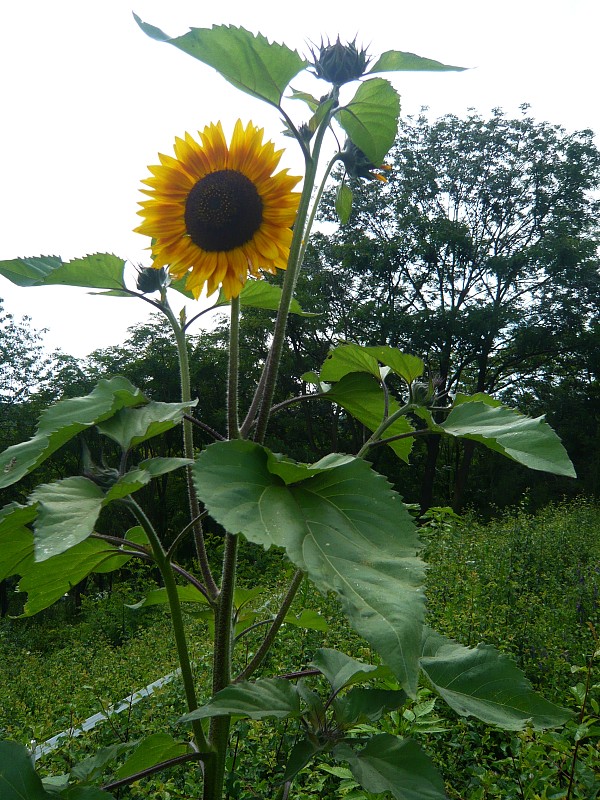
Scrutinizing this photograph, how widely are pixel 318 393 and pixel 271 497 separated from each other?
340 millimetres

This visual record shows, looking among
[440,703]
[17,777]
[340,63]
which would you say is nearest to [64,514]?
[17,777]

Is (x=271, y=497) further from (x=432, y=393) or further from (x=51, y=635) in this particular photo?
(x=51, y=635)

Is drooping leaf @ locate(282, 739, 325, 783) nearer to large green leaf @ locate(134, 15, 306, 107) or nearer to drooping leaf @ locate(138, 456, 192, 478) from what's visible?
drooping leaf @ locate(138, 456, 192, 478)

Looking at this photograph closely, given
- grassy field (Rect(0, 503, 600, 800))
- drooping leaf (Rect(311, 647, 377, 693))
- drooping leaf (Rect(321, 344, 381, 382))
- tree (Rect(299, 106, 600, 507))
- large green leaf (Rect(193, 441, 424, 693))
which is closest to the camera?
large green leaf (Rect(193, 441, 424, 693))

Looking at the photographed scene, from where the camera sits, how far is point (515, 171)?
14.9 metres

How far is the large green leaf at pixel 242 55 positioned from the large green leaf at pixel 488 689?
76 centimetres

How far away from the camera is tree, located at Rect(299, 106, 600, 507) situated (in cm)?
1428

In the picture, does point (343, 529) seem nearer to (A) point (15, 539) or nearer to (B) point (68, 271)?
(A) point (15, 539)

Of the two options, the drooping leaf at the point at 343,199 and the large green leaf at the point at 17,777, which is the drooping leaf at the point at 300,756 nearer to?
the large green leaf at the point at 17,777

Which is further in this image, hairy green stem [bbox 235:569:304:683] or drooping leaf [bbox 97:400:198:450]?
hairy green stem [bbox 235:569:304:683]

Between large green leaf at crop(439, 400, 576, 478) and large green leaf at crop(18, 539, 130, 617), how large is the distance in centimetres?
50

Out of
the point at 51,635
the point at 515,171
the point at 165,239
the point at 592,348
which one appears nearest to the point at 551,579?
the point at 165,239

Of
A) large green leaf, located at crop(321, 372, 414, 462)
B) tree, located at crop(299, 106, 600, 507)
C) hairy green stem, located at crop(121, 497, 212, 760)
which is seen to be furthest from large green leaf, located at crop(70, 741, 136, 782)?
tree, located at crop(299, 106, 600, 507)

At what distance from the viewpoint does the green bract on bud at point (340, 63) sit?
0.81 m
